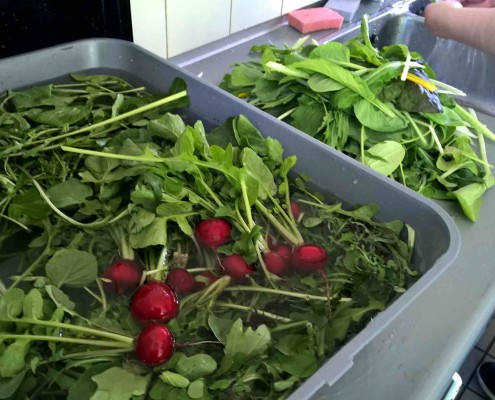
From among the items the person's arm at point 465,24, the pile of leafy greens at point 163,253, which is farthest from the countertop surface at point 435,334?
the person's arm at point 465,24

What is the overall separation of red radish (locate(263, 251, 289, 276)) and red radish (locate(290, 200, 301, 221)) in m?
0.08

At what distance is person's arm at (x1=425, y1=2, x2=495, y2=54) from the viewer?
1.00 meters

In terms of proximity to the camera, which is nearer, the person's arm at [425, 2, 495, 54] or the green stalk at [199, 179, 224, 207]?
the green stalk at [199, 179, 224, 207]

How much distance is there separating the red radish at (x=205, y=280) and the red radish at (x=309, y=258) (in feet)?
0.32

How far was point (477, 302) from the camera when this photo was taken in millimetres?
604

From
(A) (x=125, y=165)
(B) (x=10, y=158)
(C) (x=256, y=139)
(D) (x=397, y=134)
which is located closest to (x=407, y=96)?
(D) (x=397, y=134)

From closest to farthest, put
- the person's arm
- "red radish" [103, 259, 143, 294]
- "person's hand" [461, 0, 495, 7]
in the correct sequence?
"red radish" [103, 259, 143, 294]
the person's arm
"person's hand" [461, 0, 495, 7]

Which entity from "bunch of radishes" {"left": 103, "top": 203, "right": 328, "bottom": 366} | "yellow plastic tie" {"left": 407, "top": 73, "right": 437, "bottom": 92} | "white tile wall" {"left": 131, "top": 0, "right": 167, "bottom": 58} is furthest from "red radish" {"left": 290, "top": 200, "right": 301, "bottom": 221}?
"white tile wall" {"left": 131, "top": 0, "right": 167, "bottom": 58}

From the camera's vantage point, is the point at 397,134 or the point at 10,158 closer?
the point at 10,158

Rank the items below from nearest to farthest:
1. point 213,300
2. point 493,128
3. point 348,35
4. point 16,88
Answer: point 213,300
point 16,88
point 493,128
point 348,35

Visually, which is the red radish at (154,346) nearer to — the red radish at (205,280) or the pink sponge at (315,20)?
the red radish at (205,280)

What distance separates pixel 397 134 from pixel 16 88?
59 cm

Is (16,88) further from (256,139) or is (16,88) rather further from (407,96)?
(407,96)

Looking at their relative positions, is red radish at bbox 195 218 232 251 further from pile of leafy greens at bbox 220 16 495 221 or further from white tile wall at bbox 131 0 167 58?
white tile wall at bbox 131 0 167 58
